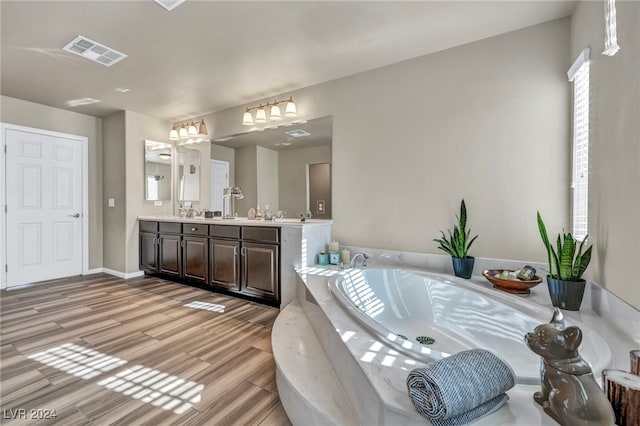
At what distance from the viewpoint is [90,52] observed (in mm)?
2525

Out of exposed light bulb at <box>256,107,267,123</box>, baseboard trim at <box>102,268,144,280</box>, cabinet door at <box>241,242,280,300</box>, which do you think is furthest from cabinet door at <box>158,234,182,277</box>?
exposed light bulb at <box>256,107,267,123</box>

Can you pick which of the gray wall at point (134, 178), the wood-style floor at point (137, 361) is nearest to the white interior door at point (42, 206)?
the gray wall at point (134, 178)

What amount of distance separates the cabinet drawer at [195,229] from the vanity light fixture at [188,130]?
1.29m

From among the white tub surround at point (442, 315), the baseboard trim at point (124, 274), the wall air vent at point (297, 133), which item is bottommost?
the baseboard trim at point (124, 274)

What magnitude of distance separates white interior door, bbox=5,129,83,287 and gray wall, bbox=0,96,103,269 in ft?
0.46

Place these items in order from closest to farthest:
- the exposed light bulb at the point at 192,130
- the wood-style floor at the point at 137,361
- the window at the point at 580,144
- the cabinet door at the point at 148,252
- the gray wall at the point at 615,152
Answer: the gray wall at the point at 615,152 → the wood-style floor at the point at 137,361 → the window at the point at 580,144 → the cabinet door at the point at 148,252 → the exposed light bulb at the point at 192,130

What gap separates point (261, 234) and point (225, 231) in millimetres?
560

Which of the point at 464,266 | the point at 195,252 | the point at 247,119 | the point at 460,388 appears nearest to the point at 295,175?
the point at 247,119

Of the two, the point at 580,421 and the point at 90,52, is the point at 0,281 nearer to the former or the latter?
the point at 90,52

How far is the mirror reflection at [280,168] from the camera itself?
3211 millimetres

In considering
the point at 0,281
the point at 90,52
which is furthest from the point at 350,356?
the point at 0,281

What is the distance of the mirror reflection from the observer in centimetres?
321

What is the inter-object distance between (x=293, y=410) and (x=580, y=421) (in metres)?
1.07

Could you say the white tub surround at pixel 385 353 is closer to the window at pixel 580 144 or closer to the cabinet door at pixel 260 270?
the window at pixel 580 144
